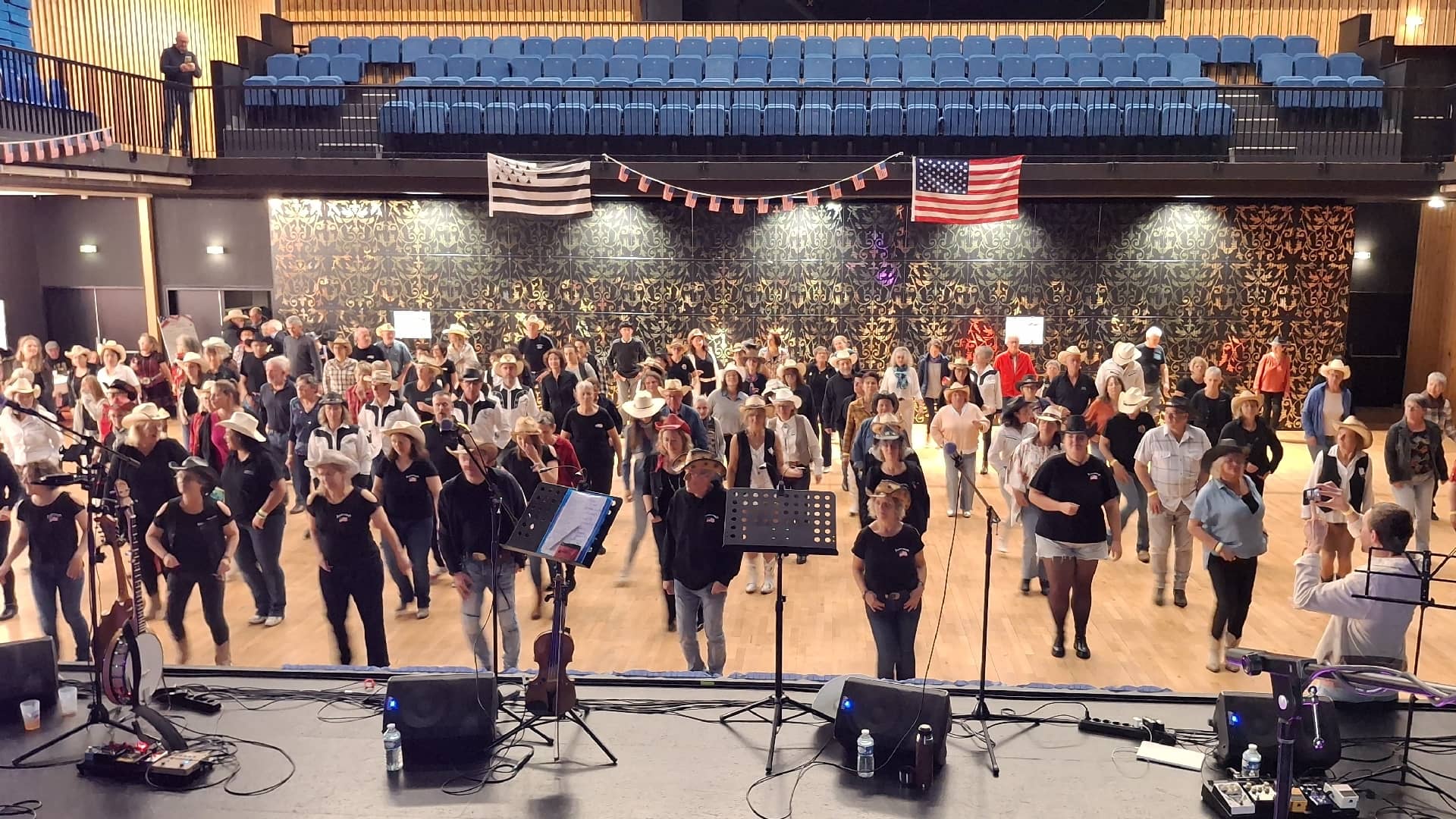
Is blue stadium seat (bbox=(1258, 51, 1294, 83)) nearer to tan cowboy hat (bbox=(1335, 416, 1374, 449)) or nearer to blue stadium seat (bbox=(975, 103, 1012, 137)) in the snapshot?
blue stadium seat (bbox=(975, 103, 1012, 137))

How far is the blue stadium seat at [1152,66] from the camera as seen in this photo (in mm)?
16234

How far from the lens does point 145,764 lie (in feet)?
14.4

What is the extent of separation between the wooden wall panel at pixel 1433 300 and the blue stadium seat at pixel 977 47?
7255mm

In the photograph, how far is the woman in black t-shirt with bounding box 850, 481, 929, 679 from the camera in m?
5.65

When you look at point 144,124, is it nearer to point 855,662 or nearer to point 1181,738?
point 855,662

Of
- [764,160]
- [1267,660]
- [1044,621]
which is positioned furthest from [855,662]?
[764,160]

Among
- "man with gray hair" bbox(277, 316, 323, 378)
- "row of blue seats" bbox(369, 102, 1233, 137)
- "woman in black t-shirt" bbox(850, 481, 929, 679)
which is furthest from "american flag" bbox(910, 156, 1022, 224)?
"woman in black t-shirt" bbox(850, 481, 929, 679)

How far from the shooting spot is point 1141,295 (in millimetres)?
15859

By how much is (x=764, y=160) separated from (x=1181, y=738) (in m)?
11.0

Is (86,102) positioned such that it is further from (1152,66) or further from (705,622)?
(1152,66)

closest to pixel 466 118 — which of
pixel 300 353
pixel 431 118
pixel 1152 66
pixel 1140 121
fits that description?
pixel 431 118

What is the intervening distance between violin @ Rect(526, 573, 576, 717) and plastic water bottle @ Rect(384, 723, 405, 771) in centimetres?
53

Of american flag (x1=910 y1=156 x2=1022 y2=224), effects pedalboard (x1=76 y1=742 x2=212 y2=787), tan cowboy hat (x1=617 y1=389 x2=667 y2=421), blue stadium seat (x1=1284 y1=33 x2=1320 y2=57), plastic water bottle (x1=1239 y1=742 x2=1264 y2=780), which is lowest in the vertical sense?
effects pedalboard (x1=76 y1=742 x2=212 y2=787)

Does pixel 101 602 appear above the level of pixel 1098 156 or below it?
below
